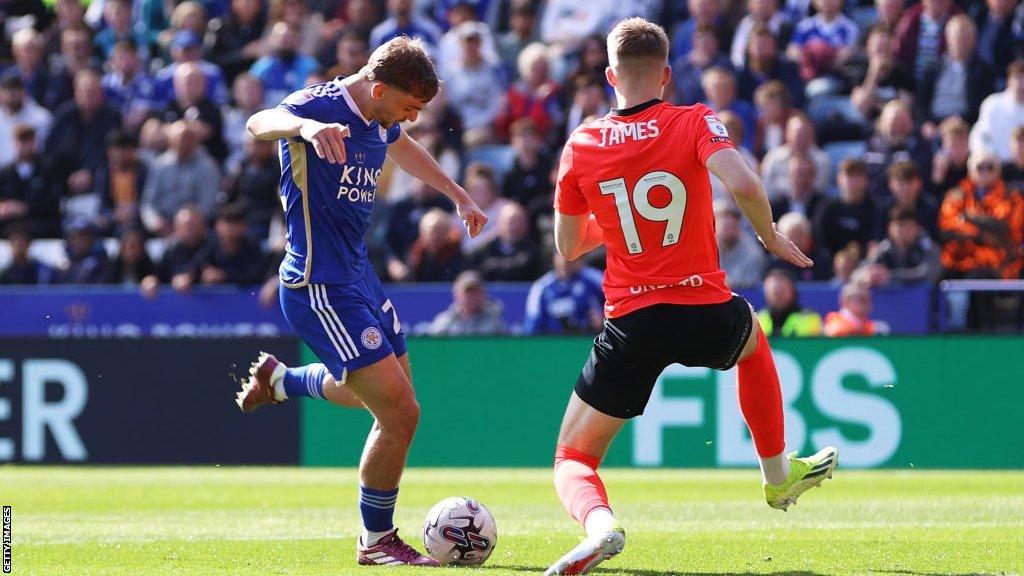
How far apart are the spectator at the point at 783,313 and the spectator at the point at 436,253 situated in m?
3.28

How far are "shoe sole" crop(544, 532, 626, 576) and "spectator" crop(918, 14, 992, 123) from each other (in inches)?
442

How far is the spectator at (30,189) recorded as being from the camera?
1831 centimetres

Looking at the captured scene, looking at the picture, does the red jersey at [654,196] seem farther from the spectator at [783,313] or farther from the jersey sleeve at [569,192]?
the spectator at [783,313]

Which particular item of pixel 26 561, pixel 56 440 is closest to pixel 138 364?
pixel 56 440

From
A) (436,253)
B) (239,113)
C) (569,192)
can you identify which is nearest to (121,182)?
(239,113)

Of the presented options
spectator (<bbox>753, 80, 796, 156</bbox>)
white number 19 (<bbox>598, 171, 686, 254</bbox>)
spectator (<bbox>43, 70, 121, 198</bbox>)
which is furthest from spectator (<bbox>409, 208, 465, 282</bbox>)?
white number 19 (<bbox>598, 171, 686, 254</bbox>)

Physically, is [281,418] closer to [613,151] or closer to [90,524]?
[90,524]

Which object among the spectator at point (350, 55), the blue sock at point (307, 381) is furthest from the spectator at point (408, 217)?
the blue sock at point (307, 381)

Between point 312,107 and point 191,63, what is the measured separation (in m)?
12.1

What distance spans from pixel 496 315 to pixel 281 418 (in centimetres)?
219

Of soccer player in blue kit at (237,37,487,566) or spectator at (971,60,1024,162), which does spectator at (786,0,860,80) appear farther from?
soccer player in blue kit at (237,37,487,566)

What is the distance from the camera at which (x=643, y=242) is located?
6.61 meters

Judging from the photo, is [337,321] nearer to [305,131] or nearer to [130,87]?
[305,131]

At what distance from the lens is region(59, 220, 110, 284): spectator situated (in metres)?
17.1
